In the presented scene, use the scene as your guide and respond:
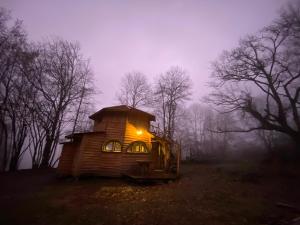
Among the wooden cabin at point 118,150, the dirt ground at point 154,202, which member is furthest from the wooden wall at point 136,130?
the dirt ground at point 154,202

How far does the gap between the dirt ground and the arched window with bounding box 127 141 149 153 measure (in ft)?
10.7

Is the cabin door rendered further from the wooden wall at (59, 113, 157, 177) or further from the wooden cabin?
the wooden wall at (59, 113, 157, 177)

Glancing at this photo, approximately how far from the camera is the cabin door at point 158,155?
60.1 ft

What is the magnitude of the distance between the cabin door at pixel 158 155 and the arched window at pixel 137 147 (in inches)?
38.3

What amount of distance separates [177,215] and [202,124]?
37.7m

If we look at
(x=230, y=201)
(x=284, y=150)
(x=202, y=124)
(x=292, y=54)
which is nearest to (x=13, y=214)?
(x=230, y=201)

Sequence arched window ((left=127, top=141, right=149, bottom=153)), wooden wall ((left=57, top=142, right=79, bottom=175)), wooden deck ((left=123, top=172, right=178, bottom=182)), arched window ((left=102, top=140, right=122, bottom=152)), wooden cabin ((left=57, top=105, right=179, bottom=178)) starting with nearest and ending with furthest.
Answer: wooden deck ((left=123, top=172, right=178, bottom=182))
wooden cabin ((left=57, top=105, right=179, bottom=178))
arched window ((left=102, top=140, right=122, bottom=152))
arched window ((left=127, top=141, right=149, bottom=153))
wooden wall ((left=57, top=142, right=79, bottom=175))

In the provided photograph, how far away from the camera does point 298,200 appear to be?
11.3 meters

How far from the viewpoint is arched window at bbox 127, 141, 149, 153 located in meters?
17.5

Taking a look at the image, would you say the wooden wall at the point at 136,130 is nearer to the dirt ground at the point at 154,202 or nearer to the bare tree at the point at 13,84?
the dirt ground at the point at 154,202

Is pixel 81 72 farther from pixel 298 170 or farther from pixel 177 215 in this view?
pixel 298 170

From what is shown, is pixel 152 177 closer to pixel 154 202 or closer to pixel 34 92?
pixel 154 202

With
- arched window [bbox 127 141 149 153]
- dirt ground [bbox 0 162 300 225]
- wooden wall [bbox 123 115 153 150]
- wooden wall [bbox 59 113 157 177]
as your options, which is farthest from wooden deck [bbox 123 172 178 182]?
wooden wall [bbox 123 115 153 150]

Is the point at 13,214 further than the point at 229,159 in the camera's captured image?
No
